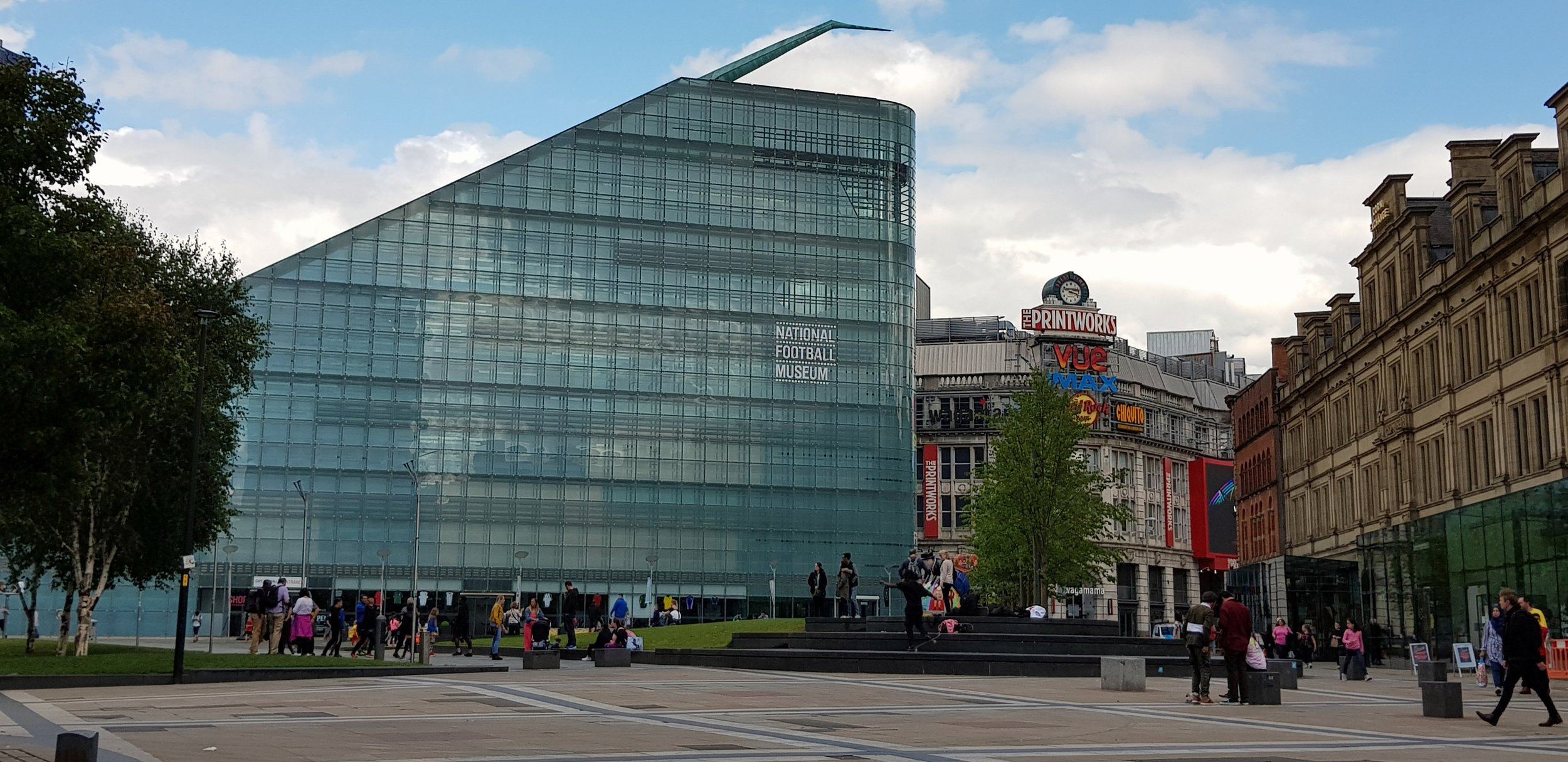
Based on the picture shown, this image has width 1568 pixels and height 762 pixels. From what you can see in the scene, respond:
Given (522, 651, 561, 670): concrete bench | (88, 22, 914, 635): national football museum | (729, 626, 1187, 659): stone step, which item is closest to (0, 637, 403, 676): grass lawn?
(522, 651, 561, 670): concrete bench

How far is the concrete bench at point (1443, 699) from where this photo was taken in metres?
20.9

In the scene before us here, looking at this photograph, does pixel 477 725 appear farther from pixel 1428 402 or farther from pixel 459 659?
pixel 1428 402

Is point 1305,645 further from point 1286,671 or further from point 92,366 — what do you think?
point 92,366

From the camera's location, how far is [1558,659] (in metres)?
34.1

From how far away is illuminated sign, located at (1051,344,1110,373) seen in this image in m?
122

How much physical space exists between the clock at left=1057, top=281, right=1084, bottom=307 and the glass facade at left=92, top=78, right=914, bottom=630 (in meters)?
30.1

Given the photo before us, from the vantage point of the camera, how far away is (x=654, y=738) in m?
16.3

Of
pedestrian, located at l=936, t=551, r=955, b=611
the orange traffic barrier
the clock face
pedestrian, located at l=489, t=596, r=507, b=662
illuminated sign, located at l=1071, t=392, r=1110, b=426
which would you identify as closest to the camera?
the orange traffic barrier

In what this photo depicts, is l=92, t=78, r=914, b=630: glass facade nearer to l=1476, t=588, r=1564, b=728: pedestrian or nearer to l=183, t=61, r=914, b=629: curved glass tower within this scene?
l=183, t=61, r=914, b=629: curved glass tower

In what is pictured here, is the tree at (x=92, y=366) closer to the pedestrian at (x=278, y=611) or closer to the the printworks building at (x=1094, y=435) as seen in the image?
the pedestrian at (x=278, y=611)

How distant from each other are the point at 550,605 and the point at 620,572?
15.6 feet

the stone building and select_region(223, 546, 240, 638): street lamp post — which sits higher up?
the stone building

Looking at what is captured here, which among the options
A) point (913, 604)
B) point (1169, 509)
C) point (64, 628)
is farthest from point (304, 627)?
point (1169, 509)

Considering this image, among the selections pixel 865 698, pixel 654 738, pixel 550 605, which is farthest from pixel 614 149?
pixel 654 738
